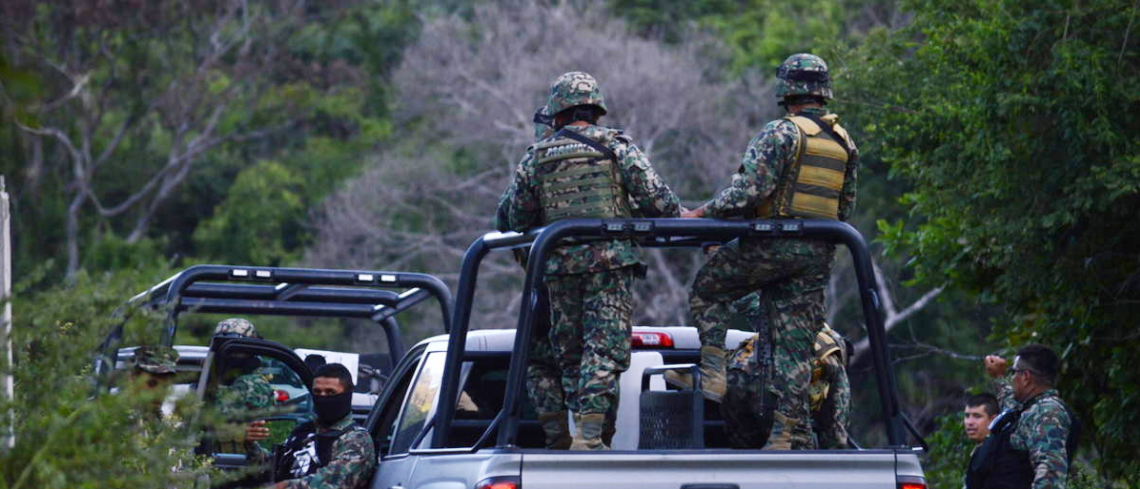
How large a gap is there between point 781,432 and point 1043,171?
500 cm

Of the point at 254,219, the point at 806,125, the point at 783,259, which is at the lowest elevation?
the point at 254,219

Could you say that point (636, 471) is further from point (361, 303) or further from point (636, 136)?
point (636, 136)

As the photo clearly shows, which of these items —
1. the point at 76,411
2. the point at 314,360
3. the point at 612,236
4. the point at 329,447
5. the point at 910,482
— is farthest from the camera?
the point at 314,360

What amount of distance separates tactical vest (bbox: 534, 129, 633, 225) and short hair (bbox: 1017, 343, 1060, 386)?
2178 millimetres

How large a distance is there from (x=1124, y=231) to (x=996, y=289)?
144 centimetres

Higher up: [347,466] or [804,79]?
[804,79]

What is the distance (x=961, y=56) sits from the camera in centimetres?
1177

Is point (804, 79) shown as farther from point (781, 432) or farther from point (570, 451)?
point (570, 451)

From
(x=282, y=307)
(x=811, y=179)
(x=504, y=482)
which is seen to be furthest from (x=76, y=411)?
(x=282, y=307)

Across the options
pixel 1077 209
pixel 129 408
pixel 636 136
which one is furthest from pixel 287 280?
pixel 636 136

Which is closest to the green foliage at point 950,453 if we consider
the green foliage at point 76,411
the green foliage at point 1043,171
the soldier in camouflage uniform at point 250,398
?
the green foliage at point 1043,171

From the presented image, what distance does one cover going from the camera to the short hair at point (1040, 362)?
772 cm

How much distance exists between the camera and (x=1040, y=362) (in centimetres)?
775

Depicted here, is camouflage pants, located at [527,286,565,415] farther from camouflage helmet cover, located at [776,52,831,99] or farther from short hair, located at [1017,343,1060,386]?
short hair, located at [1017,343,1060,386]
